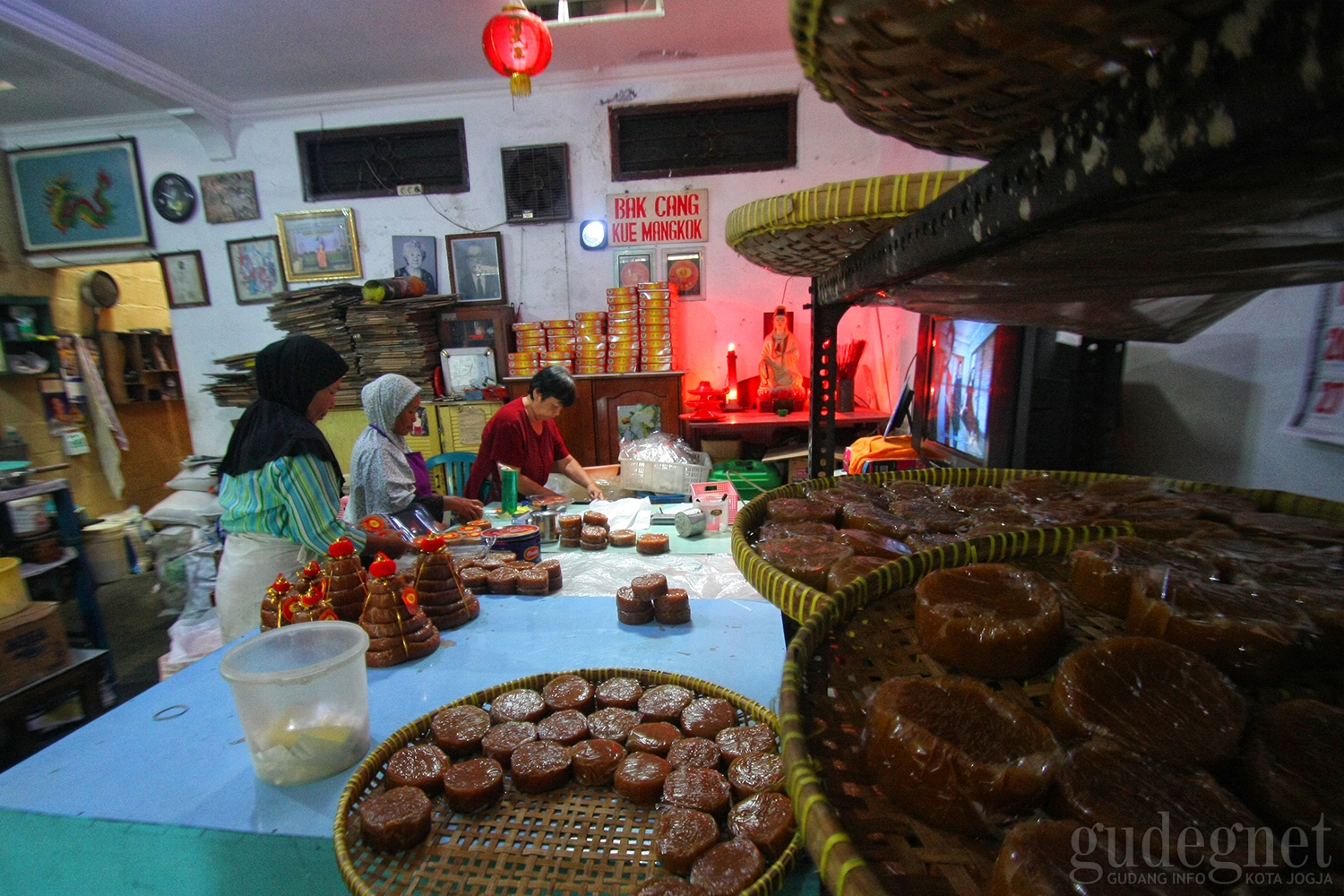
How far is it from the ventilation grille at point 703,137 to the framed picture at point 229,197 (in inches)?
151

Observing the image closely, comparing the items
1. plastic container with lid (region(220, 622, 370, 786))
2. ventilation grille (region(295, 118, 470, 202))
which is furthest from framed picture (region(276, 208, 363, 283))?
plastic container with lid (region(220, 622, 370, 786))

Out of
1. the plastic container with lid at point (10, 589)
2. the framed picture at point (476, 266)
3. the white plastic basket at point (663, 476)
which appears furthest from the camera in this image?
the framed picture at point (476, 266)

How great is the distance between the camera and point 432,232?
5.55 metres

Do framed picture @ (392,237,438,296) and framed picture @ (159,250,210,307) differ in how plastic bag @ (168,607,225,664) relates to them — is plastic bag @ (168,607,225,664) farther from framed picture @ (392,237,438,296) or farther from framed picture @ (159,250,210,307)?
framed picture @ (159,250,210,307)

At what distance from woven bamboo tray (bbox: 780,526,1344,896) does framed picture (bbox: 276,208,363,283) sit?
639 centimetres

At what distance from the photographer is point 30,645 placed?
8.85 feet

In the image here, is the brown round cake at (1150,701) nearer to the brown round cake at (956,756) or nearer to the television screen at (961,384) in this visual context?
the brown round cake at (956,756)

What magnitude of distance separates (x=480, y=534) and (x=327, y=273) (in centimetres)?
A: 463

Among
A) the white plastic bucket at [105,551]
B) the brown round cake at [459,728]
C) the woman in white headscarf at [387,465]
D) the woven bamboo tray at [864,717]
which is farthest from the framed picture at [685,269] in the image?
the white plastic bucket at [105,551]

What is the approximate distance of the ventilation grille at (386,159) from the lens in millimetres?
5445

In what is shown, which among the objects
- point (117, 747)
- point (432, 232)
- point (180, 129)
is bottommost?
point (117, 747)

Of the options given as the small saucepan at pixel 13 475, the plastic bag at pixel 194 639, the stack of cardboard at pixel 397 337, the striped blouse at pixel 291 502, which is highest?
the stack of cardboard at pixel 397 337

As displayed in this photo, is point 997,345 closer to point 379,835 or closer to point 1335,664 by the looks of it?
point 1335,664

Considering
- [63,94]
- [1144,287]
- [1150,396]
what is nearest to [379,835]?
[1144,287]
